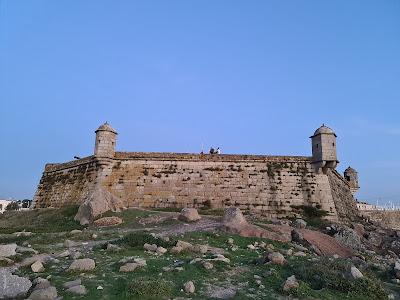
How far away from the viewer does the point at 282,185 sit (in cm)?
2270

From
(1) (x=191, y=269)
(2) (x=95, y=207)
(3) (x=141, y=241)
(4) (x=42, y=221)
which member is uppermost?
(2) (x=95, y=207)

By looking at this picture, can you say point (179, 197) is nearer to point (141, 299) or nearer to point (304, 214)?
point (304, 214)

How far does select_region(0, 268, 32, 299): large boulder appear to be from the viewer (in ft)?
20.8

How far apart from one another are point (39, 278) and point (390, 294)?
665 centimetres

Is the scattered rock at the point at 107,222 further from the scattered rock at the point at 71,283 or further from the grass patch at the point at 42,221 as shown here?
the scattered rock at the point at 71,283

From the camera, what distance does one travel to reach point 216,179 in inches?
908

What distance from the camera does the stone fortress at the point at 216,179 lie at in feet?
72.6

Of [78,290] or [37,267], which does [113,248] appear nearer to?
[37,267]

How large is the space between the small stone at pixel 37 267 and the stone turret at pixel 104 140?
15789mm

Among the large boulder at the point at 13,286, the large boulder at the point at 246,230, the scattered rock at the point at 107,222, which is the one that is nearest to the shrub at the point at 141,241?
the large boulder at the point at 246,230

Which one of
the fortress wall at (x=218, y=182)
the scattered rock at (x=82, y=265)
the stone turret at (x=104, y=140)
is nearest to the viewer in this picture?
the scattered rock at (x=82, y=265)

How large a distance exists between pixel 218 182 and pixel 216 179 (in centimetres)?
25

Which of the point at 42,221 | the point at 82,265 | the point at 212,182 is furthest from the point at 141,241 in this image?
the point at 212,182

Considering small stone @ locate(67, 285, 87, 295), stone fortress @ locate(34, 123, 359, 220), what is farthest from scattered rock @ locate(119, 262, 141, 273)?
stone fortress @ locate(34, 123, 359, 220)
